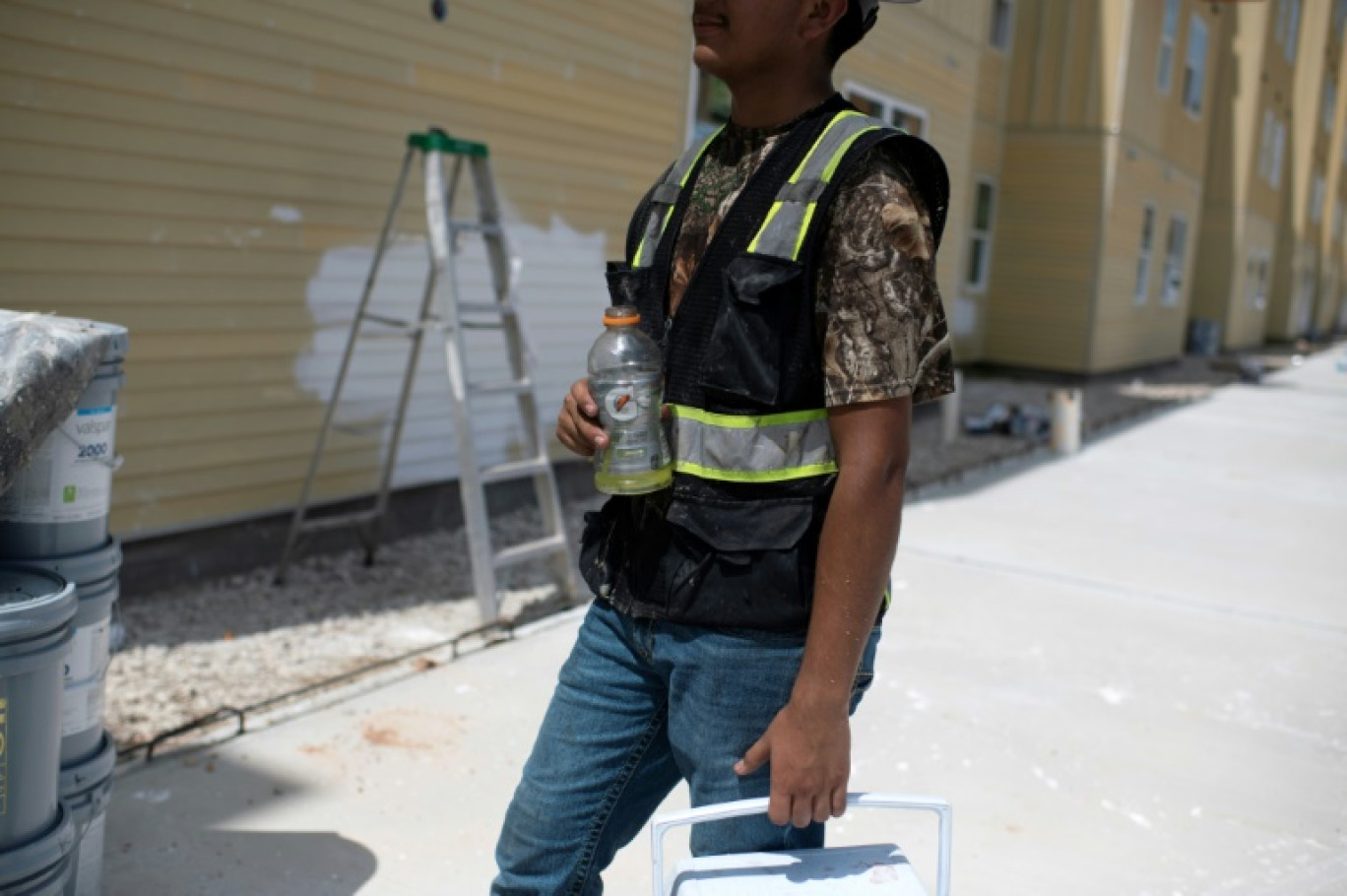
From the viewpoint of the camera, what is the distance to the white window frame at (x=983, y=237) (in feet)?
59.4

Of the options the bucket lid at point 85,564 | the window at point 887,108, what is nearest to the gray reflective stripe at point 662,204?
the bucket lid at point 85,564

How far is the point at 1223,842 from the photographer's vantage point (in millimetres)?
3730

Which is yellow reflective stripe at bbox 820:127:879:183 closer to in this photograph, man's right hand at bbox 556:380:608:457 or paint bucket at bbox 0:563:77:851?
man's right hand at bbox 556:380:608:457

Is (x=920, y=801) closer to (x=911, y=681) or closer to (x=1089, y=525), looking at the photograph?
(x=911, y=681)

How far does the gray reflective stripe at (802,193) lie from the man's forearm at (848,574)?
34 centimetres

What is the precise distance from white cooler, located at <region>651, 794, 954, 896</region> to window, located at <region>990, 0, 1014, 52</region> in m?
17.8

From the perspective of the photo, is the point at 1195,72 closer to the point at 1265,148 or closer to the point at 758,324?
the point at 1265,148

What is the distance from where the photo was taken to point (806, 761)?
1.78 m

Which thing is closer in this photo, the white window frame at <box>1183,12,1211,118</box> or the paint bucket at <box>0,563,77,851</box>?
the paint bucket at <box>0,563,77,851</box>

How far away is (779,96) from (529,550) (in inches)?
154

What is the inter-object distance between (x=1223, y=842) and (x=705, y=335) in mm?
2781

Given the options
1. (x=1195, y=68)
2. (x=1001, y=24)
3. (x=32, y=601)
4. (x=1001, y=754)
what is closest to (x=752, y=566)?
(x=32, y=601)

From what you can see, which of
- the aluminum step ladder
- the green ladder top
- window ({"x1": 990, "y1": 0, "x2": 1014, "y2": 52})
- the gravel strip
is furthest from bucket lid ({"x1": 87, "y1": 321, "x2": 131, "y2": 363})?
window ({"x1": 990, "y1": 0, "x2": 1014, "y2": 52})

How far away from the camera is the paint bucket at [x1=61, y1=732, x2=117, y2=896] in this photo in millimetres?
2615
